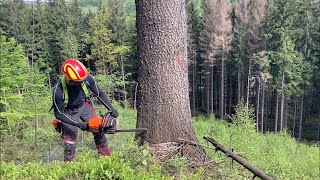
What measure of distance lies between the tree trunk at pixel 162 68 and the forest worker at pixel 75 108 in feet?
1.72

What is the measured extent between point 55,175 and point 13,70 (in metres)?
14.1

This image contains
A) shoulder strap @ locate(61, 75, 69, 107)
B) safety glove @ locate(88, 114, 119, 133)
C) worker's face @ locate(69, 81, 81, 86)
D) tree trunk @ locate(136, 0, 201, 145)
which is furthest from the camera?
shoulder strap @ locate(61, 75, 69, 107)

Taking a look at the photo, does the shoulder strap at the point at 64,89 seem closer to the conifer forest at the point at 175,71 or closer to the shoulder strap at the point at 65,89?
the shoulder strap at the point at 65,89

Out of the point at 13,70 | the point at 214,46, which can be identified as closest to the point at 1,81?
the point at 13,70

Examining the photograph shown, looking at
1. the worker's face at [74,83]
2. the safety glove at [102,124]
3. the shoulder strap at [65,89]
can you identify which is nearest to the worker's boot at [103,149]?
the safety glove at [102,124]

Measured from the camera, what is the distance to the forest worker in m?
4.33

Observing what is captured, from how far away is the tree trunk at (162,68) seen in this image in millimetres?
4090

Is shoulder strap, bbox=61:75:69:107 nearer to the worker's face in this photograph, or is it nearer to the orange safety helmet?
the worker's face

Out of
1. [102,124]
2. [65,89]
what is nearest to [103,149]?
[102,124]

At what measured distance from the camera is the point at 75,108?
489 cm

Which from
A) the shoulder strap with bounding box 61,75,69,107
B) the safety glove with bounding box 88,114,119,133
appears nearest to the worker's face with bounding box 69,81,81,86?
the shoulder strap with bounding box 61,75,69,107

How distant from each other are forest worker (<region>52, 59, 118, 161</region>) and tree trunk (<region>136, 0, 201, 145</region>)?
1.72ft

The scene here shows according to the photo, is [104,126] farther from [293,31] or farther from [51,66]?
[51,66]

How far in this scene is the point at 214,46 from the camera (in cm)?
4731
